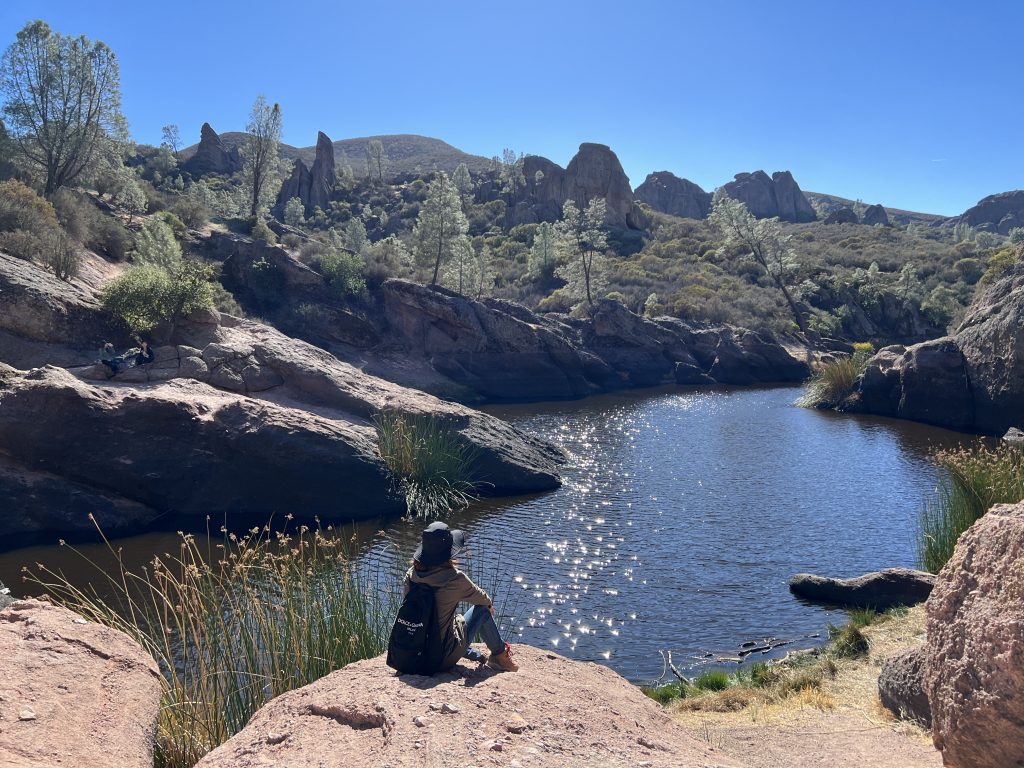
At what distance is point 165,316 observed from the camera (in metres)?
19.3

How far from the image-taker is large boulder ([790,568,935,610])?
971 centimetres

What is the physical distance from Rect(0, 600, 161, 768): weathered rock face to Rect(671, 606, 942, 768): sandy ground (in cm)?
371

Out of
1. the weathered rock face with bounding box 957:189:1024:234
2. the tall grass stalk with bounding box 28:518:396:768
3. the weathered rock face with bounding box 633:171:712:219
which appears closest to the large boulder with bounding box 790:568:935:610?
the tall grass stalk with bounding box 28:518:396:768

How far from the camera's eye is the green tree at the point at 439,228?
151 ft

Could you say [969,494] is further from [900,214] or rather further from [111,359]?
[900,214]

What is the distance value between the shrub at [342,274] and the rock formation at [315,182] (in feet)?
153

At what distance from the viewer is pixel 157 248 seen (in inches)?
1115

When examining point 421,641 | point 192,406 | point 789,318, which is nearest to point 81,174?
point 192,406

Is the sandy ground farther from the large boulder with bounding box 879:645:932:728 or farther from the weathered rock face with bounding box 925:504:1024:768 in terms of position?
the weathered rock face with bounding box 925:504:1024:768

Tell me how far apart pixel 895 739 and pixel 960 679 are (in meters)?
1.80

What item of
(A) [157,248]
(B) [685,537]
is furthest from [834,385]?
(A) [157,248]

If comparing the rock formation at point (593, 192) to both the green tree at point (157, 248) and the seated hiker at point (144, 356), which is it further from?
the seated hiker at point (144, 356)

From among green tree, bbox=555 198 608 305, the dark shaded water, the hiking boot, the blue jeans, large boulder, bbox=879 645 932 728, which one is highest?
green tree, bbox=555 198 608 305

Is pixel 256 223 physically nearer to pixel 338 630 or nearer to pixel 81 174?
pixel 81 174
